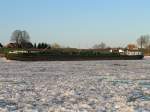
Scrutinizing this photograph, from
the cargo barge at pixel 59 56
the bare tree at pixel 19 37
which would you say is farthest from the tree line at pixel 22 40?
the cargo barge at pixel 59 56

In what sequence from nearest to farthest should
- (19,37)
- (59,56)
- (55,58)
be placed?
(55,58) < (59,56) < (19,37)

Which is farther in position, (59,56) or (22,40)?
(22,40)

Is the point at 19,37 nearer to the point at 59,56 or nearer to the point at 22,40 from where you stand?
the point at 22,40

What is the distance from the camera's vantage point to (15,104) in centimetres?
1121

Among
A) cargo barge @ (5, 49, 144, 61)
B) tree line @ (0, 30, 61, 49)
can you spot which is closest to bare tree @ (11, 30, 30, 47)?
tree line @ (0, 30, 61, 49)

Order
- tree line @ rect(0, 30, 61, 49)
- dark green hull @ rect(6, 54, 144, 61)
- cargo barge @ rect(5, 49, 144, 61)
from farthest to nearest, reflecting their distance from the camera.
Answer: tree line @ rect(0, 30, 61, 49) < cargo barge @ rect(5, 49, 144, 61) < dark green hull @ rect(6, 54, 144, 61)

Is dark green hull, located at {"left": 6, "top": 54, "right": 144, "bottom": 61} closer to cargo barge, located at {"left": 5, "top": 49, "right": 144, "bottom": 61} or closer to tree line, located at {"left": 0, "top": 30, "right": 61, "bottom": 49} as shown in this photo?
cargo barge, located at {"left": 5, "top": 49, "right": 144, "bottom": 61}

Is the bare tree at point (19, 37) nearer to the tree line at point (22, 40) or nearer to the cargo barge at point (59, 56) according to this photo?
the tree line at point (22, 40)

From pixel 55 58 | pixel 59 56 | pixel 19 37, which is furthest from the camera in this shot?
pixel 19 37

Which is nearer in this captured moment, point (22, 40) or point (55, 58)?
point (55, 58)

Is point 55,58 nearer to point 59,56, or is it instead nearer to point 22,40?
point 59,56

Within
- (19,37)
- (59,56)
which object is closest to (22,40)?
(19,37)

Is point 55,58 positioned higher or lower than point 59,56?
lower

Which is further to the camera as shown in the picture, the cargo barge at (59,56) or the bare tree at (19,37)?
the bare tree at (19,37)
